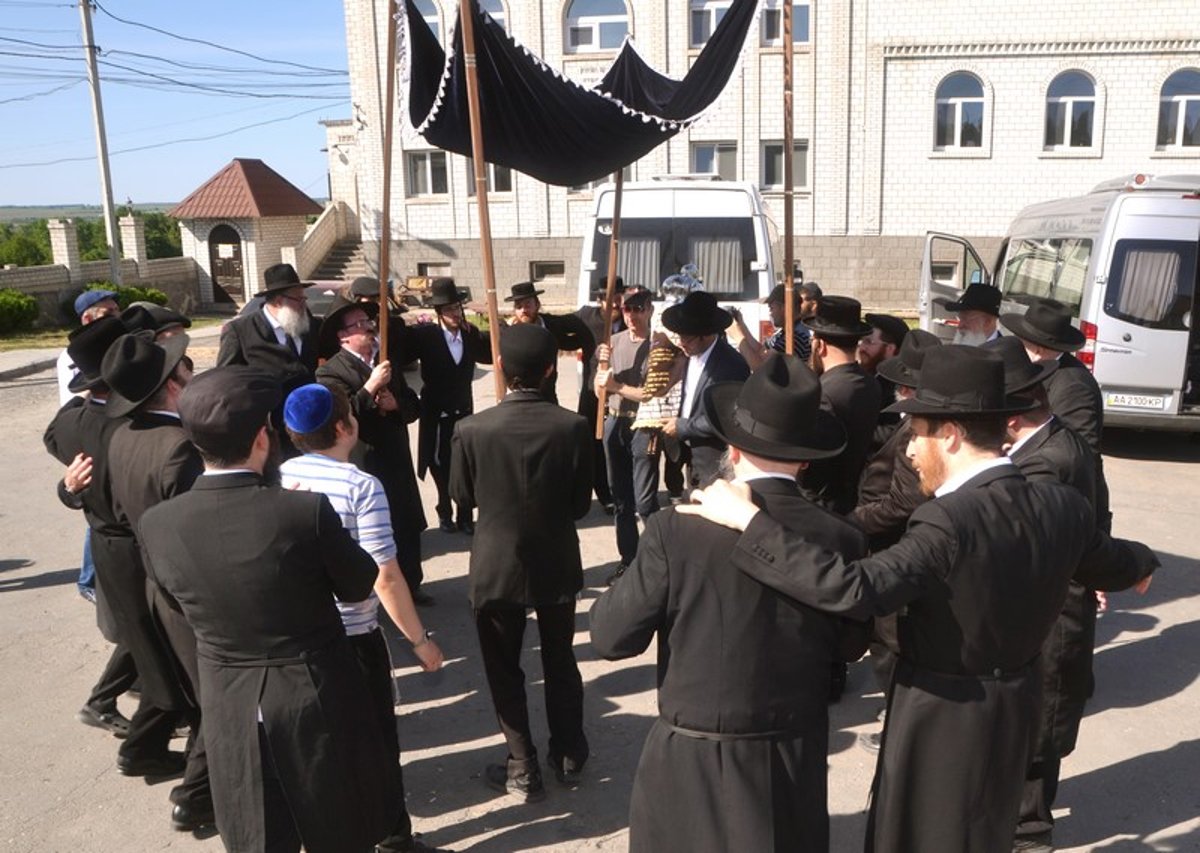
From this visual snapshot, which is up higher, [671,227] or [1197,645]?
[671,227]

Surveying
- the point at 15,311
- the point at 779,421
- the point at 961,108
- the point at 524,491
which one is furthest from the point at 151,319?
the point at 961,108

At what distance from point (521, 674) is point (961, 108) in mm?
22373

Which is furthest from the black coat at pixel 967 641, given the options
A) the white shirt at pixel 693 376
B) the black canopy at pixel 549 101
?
the black canopy at pixel 549 101

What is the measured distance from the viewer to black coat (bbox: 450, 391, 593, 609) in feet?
13.5

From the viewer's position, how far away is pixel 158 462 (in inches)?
146

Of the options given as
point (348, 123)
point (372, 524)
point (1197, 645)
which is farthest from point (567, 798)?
point (348, 123)

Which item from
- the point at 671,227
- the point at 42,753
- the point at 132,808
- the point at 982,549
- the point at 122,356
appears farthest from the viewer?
the point at 671,227

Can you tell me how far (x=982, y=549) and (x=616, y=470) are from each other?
4289 mm

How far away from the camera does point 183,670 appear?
4148mm

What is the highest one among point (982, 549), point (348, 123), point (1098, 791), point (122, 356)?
point (348, 123)

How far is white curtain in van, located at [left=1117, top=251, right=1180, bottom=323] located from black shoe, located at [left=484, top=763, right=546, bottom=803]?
7738 millimetres

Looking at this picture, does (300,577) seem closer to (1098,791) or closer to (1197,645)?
(1098,791)

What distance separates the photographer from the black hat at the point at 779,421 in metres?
2.53

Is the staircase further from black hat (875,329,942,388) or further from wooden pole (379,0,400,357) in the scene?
black hat (875,329,942,388)
